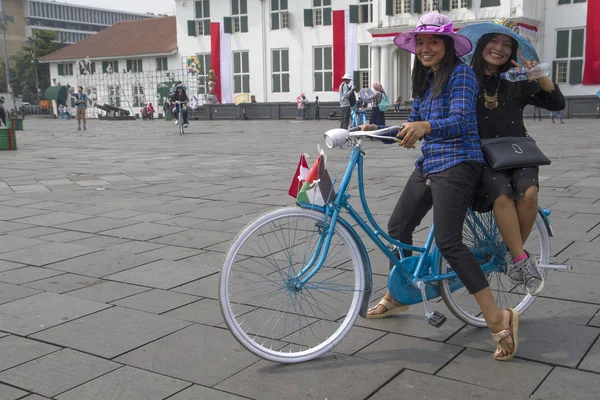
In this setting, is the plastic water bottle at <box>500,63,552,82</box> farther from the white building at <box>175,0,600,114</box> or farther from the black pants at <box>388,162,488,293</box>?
the white building at <box>175,0,600,114</box>

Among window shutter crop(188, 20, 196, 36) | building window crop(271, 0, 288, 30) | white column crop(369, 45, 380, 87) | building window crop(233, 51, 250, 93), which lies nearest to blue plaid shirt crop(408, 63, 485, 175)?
white column crop(369, 45, 380, 87)

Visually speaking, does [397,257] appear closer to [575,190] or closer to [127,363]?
[127,363]

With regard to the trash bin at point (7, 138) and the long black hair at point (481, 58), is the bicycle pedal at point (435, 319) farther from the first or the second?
the trash bin at point (7, 138)

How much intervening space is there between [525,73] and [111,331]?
2533 millimetres

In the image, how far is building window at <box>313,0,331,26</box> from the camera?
1512 inches

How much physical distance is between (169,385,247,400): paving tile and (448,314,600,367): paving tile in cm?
124

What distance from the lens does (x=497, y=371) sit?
120 inches

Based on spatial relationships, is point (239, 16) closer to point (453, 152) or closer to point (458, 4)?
point (458, 4)

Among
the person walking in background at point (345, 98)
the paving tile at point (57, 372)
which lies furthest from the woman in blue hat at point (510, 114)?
the person walking in background at point (345, 98)

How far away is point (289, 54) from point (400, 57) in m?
7.70

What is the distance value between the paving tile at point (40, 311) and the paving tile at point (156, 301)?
0.16 m

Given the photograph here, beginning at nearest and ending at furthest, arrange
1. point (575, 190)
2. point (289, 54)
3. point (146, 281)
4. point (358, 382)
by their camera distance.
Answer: point (358, 382) → point (146, 281) → point (575, 190) → point (289, 54)

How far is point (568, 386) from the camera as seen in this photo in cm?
288

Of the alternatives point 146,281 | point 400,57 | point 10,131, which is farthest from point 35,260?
point 400,57
